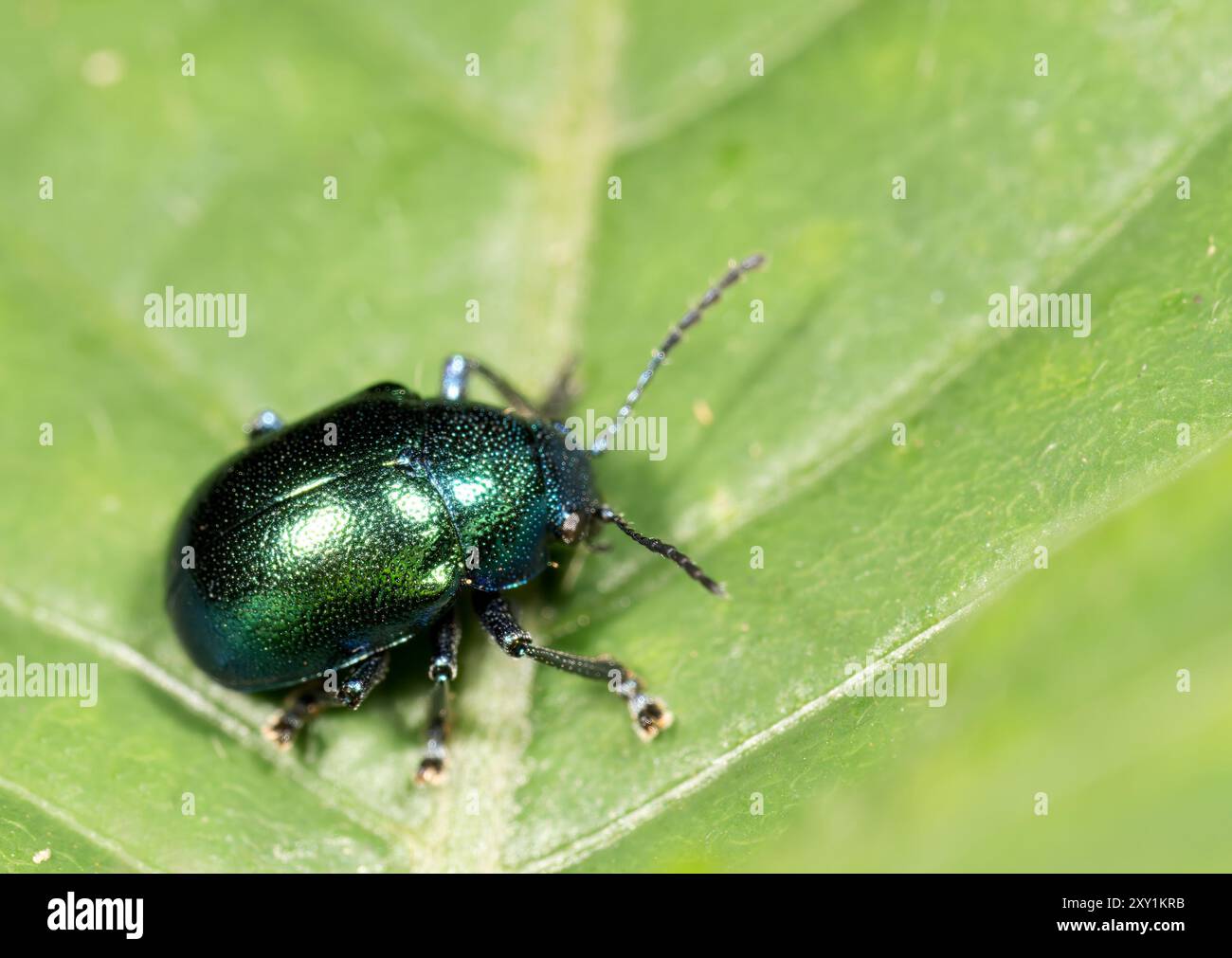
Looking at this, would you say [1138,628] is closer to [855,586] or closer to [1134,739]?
[1134,739]

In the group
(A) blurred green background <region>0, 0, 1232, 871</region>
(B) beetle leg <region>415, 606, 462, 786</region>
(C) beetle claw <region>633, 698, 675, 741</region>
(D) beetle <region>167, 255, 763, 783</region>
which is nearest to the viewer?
(A) blurred green background <region>0, 0, 1232, 871</region>

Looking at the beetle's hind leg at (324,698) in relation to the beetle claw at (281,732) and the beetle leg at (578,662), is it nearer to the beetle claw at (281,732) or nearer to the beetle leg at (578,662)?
the beetle claw at (281,732)

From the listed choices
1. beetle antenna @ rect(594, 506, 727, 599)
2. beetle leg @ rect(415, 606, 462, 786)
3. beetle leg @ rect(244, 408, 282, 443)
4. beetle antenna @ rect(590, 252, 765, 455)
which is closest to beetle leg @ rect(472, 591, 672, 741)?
beetle leg @ rect(415, 606, 462, 786)

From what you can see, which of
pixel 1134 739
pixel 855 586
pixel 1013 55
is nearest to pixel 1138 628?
pixel 1134 739

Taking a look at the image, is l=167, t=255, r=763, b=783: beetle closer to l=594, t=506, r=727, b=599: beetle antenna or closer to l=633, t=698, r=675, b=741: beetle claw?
l=594, t=506, r=727, b=599: beetle antenna

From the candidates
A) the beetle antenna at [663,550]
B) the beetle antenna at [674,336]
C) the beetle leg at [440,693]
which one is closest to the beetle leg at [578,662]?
the beetle leg at [440,693]

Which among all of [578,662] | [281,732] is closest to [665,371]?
[578,662]

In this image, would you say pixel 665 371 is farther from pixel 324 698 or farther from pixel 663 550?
pixel 324 698
